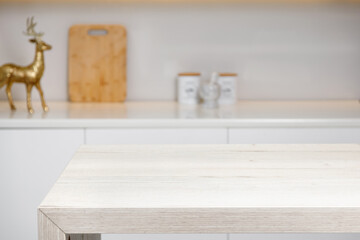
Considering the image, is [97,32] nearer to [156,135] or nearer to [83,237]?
[156,135]

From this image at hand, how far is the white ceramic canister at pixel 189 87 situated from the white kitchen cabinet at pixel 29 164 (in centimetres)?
66

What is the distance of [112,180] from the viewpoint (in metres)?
0.88

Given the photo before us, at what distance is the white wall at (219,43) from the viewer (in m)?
2.47

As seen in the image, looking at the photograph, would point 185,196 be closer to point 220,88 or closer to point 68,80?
point 220,88

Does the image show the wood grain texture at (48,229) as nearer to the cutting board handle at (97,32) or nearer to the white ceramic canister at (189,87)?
the white ceramic canister at (189,87)

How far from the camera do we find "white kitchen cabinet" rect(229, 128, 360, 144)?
191 centimetres

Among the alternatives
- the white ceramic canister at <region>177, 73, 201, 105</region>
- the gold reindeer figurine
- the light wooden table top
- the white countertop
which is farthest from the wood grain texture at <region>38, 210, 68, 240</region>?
the white ceramic canister at <region>177, 73, 201, 105</region>

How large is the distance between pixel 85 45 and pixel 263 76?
37.2 inches

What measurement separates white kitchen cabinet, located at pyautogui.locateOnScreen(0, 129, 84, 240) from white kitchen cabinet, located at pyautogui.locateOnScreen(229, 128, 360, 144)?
0.63 metres

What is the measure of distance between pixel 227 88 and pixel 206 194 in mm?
1617

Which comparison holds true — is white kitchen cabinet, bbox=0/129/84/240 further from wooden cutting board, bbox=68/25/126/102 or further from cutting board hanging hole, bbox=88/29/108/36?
cutting board hanging hole, bbox=88/29/108/36

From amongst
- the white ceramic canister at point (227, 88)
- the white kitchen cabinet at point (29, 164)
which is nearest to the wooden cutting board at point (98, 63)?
the white ceramic canister at point (227, 88)

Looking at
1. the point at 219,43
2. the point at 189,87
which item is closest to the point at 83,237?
the point at 189,87

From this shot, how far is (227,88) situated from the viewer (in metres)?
2.38
